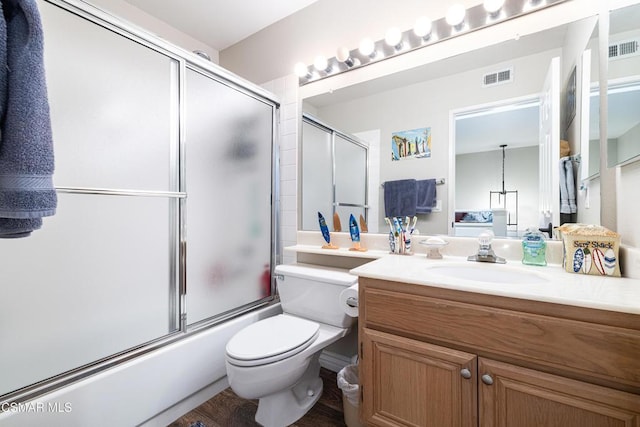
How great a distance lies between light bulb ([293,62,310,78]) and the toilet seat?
1.59m

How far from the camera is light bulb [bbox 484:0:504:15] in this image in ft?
4.30

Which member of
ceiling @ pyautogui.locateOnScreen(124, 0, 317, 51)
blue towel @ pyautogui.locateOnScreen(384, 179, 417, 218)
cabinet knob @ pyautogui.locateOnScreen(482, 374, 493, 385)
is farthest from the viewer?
ceiling @ pyautogui.locateOnScreen(124, 0, 317, 51)

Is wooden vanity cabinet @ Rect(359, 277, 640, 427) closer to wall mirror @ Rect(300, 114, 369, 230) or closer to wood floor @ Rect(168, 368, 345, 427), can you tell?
wood floor @ Rect(168, 368, 345, 427)

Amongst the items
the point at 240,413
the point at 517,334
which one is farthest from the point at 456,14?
the point at 240,413

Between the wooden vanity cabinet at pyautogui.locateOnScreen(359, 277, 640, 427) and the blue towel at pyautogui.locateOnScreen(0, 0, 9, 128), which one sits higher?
the blue towel at pyautogui.locateOnScreen(0, 0, 9, 128)

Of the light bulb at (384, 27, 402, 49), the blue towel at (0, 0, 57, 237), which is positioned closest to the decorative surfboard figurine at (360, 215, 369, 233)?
the light bulb at (384, 27, 402, 49)

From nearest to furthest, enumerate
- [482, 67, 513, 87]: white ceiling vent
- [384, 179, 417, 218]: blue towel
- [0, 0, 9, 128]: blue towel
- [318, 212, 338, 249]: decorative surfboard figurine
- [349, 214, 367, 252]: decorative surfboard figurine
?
[0, 0, 9, 128]: blue towel, [482, 67, 513, 87]: white ceiling vent, [384, 179, 417, 218]: blue towel, [349, 214, 367, 252]: decorative surfboard figurine, [318, 212, 338, 249]: decorative surfboard figurine

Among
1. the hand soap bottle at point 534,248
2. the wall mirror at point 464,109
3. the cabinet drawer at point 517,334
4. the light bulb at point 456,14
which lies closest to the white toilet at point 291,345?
the cabinet drawer at point 517,334

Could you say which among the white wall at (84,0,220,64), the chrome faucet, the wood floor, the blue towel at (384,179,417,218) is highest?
the white wall at (84,0,220,64)

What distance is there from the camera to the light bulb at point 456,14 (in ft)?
4.50

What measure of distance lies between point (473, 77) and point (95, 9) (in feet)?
5.79

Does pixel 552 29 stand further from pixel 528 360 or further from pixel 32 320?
pixel 32 320

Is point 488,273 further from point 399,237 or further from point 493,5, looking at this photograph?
point 493,5

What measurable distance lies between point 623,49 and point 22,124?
6.10ft
